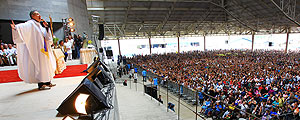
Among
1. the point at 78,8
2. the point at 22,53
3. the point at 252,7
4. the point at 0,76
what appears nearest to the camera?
the point at 22,53

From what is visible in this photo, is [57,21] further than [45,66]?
Yes

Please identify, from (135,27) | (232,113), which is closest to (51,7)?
(232,113)

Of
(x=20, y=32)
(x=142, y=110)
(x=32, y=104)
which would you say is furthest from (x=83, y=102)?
(x=142, y=110)

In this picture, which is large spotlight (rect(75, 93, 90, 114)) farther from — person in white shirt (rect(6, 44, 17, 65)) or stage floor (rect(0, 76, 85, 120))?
person in white shirt (rect(6, 44, 17, 65))

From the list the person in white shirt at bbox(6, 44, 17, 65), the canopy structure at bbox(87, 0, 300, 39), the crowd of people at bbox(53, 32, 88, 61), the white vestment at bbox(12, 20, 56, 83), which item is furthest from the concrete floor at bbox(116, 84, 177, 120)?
the canopy structure at bbox(87, 0, 300, 39)

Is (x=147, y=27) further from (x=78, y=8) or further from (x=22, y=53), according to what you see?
(x=22, y=53)

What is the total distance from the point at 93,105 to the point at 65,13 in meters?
12.5

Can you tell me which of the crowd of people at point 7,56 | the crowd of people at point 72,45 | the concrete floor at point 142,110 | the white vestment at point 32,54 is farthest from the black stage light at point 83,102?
the crowd of people at point 7,56

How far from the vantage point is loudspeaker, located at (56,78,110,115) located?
5.33 feet

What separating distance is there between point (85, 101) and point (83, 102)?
0.02 meters

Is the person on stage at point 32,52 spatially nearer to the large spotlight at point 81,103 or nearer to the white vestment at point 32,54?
the white vestment at point 32,54

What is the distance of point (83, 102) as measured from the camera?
1.69 m

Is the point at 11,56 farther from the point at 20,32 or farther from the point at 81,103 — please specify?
the point at 81,103

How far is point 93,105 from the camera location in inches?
68.2
